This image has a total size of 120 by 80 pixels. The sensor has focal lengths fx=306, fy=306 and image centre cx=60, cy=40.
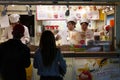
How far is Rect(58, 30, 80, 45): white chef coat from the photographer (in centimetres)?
747

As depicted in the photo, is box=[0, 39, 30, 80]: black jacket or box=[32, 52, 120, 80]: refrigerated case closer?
box=[0, 39, 30, 80]: black jacket

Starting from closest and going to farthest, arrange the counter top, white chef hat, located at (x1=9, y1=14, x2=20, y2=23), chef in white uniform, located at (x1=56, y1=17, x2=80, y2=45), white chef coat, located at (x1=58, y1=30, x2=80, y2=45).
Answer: the counter top < white chef hat, located at (x1=9, y1=14, x2=20, y2=23) < white chef coat, located at (x1=58, y1=30, x2=80, y2=45) < chef in white uniform, located at (x1=56, y1=17, x2=80, y2=45)

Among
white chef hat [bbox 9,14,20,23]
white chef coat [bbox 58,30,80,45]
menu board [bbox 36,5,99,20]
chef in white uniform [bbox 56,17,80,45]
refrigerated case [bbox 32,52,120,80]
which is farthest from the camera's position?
menu board [bbox 36,5,99,20]

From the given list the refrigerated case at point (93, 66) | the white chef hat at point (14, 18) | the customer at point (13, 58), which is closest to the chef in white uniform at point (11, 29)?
the white chef hat at point (14, 18)

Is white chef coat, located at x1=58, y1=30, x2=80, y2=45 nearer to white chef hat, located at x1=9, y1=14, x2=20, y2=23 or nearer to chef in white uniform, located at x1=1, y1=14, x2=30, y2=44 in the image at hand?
chef in white uniform, located at x1=1, y1=14, x2=30, y2=44

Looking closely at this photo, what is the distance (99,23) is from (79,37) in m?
3.10

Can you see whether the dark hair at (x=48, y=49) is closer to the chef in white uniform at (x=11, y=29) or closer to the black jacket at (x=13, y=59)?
the black jacket at (x=13, y=59)

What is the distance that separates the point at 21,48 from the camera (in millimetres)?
5387

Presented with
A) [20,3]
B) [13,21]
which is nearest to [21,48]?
[20,3]

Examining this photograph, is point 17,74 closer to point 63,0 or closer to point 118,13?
point 63,0

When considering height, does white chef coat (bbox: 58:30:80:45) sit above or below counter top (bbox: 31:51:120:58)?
above

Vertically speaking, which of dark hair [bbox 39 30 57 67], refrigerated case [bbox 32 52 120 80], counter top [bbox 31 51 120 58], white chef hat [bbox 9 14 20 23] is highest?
white chef hat [bbox 9 14 20 23]

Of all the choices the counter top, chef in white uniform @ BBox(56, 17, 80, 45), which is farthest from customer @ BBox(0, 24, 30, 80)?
chef in white uniform @ BBox(56, 17, 80, 45)

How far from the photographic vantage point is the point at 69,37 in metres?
8.17
